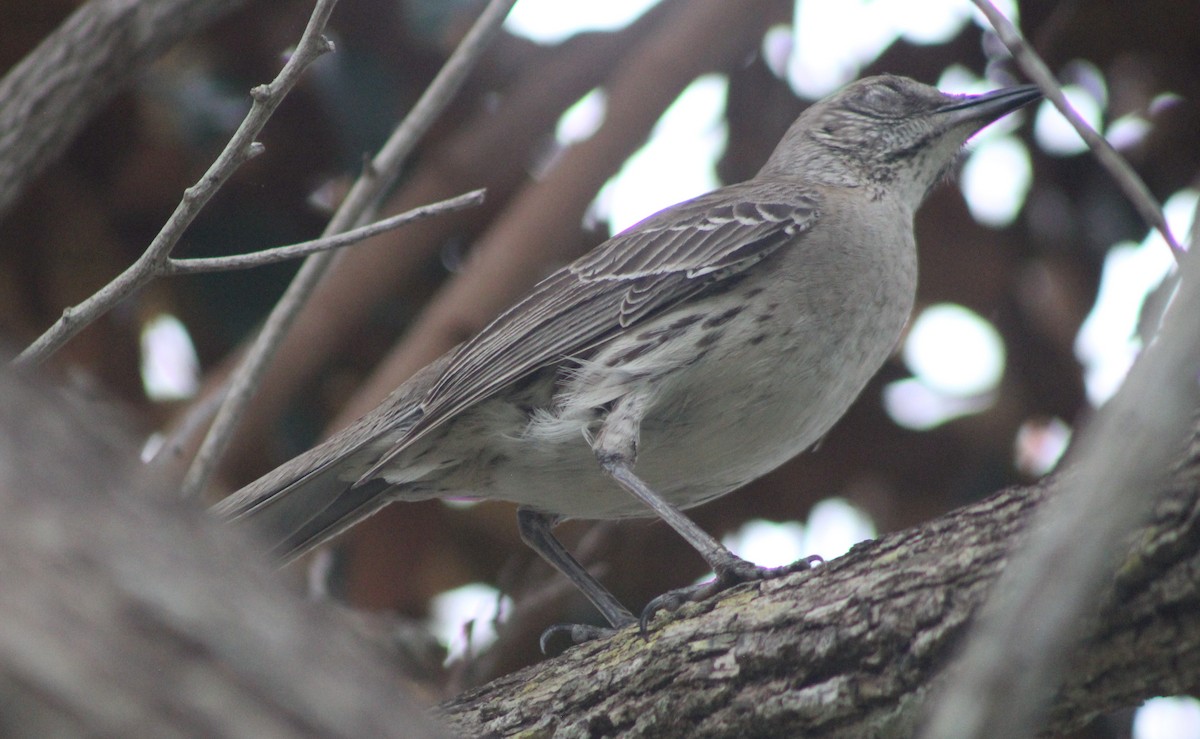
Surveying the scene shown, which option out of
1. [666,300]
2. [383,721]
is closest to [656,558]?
[666,300]

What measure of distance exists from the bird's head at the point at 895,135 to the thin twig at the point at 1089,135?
85.2 inches

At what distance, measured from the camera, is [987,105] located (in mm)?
5945

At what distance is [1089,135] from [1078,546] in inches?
93.1

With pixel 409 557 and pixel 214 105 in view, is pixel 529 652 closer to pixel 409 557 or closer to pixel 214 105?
pixel 409 557

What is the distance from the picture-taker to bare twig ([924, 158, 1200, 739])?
1.35m

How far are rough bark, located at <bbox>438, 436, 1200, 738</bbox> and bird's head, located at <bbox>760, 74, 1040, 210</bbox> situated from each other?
293cm

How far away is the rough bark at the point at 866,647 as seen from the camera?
284cm

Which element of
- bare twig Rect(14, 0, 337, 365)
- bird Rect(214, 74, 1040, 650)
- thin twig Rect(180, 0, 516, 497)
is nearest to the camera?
bare twig Rect(14, 0, 337, 365)

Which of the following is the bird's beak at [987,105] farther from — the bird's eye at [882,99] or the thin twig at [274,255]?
the thin twig at [274,255]

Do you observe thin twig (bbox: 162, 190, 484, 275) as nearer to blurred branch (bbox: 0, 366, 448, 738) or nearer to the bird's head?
blurred branch (bbox: 0, 366, 448, 738)

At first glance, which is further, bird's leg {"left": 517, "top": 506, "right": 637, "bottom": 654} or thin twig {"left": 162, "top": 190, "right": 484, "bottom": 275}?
bird's leg {"left": 517, "top": 506, "right": 637, "bottom": 654}

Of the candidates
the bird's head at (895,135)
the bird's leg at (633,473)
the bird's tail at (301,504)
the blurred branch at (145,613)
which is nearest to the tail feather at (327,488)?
the bird's tail at (301,504)

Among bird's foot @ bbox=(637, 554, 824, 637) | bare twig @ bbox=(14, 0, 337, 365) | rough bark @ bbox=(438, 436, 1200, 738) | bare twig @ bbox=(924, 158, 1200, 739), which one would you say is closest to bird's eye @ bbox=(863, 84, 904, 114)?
bird's foot @ bbox=(637, 554, 824, 637)

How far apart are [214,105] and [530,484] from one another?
120 inches
